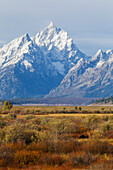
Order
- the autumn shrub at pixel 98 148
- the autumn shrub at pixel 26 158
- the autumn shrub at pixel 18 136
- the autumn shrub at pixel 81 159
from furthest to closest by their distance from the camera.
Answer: the autumn shrub at pixel 18 136
the autumn shrub at pixel 98 148
the autumn shrub at pixel 26 158
the autumn shrub at pixel 81 159

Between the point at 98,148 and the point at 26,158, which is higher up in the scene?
the point at 98,148

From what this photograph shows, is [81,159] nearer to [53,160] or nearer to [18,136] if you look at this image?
[53,160]

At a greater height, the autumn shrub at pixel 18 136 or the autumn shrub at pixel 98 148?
the autumn shrub at pixel 18 136

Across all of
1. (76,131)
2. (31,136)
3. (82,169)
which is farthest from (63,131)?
(82,169)

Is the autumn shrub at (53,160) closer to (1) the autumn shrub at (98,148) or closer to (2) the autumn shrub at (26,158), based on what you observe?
(2) the autumn shrub at (26,158)

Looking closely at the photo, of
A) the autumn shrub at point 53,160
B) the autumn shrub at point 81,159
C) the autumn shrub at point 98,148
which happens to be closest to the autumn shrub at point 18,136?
the autumn shrub at point 98,148

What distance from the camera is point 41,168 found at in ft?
48.5

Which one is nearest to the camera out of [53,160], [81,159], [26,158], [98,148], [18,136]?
[81,159]

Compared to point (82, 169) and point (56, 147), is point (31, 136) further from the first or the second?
point (82, 169)

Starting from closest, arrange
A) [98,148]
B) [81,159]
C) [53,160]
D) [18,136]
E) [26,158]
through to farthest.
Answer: [81,159], [53,160], [26,158], [98,148], [18,136]

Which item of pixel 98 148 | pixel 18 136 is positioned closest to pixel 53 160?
pixel 98 148

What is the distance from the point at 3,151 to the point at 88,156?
Result: 15.7ft

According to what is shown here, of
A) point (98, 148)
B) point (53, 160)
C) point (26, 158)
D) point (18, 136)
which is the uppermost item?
point (18, 136)

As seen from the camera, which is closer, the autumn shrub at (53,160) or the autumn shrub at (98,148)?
the autumn shrub at (53,160)
